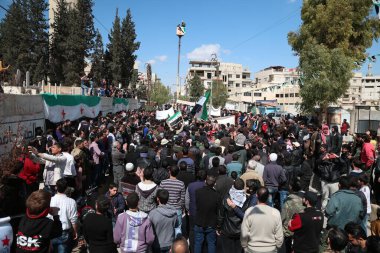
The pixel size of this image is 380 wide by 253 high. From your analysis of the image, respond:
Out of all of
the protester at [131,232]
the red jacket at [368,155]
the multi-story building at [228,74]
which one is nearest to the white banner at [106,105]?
the red jacket at [368,155]

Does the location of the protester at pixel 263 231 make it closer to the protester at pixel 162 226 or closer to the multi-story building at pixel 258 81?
the protester at pixel 162 226

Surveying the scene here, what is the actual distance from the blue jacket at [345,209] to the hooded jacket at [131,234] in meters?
3.01

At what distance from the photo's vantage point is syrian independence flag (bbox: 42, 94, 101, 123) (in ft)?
41.0

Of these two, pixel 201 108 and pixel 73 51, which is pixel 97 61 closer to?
pixel 73 51

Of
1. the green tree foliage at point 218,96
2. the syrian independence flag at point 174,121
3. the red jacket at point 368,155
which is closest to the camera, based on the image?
the red jacket at point 368,155

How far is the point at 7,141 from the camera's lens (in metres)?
9.10

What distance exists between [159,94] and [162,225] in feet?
244

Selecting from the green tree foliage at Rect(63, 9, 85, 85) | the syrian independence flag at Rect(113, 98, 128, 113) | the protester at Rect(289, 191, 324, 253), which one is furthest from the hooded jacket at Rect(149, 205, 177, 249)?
the green tree foliage at Rect(63, 9, 85, 85)

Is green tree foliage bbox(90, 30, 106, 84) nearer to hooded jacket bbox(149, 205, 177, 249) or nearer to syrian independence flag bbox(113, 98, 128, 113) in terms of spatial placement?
syrian independence flag bbox(113, 98, 128, 113)

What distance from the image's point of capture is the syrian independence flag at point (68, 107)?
41.0 ft

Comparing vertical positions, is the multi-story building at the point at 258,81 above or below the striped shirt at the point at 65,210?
above

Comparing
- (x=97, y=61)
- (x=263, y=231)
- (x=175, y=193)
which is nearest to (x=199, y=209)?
(x=175, y=193)

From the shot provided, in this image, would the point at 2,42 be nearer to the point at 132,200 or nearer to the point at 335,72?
the point at 335,72

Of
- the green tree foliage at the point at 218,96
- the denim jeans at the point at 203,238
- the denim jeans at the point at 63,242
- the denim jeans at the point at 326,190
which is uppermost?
the green tree foliage at the point at 218,96
